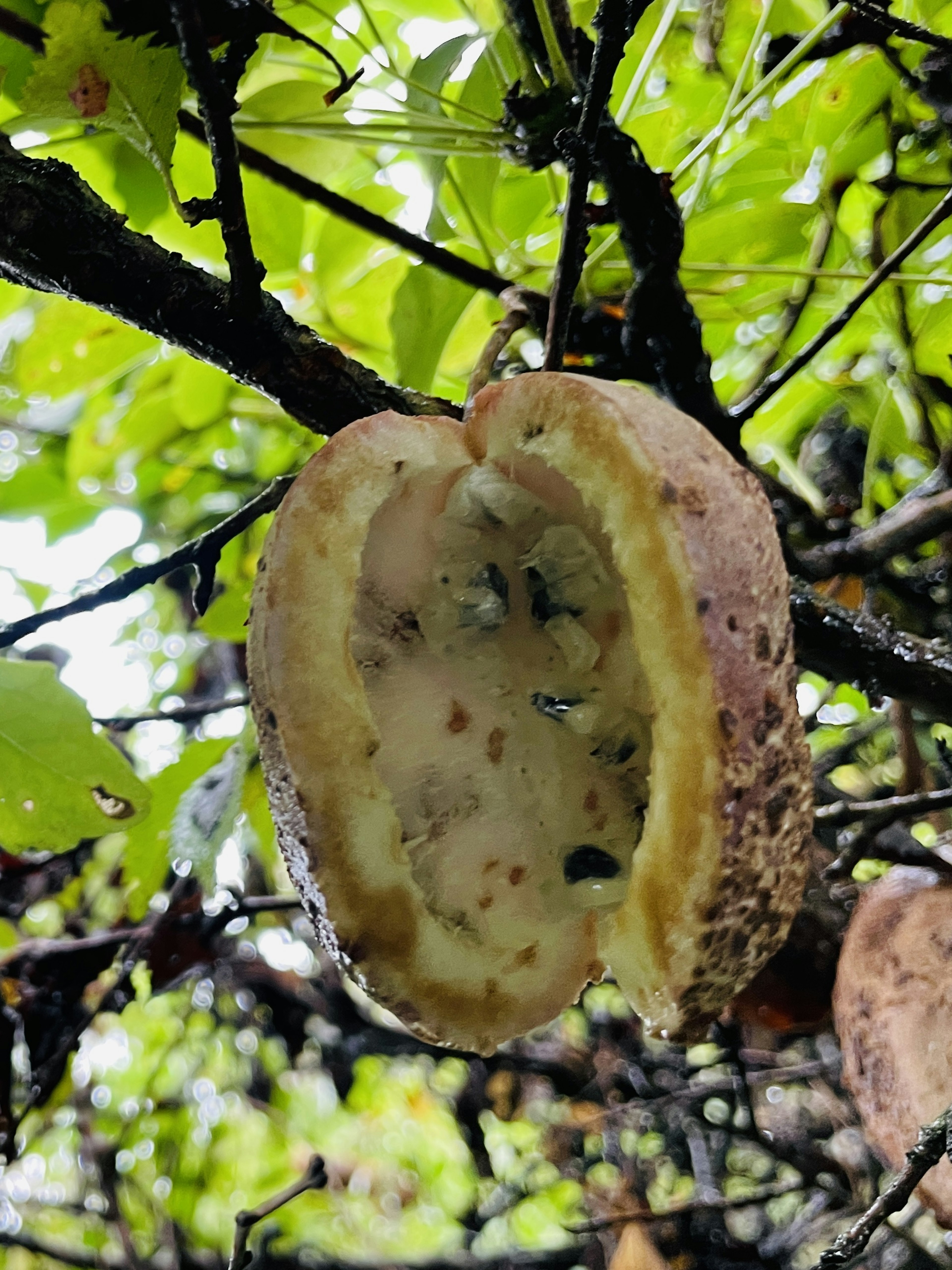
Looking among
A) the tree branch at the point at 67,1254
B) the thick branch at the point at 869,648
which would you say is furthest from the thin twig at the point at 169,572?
the tree branch at the point at 67,1254

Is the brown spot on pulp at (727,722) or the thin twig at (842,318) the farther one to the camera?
the thin twig at (842,318)

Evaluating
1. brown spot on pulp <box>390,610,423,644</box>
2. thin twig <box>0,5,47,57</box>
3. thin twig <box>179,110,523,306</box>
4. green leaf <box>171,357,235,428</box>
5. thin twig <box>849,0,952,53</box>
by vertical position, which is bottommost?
brown spot on pulp <box>390,610,423,644</box>

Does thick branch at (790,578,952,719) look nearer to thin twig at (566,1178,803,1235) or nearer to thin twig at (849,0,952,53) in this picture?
thin twig at (849,0,952,53)

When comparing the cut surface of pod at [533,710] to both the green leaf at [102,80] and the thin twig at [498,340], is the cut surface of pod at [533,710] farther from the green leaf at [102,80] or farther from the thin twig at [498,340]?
the green leaf at [102,80]

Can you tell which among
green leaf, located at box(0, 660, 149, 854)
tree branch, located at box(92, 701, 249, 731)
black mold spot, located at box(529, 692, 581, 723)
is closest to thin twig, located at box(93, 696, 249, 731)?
tree branch, located at box(92, 701, 249, 731)

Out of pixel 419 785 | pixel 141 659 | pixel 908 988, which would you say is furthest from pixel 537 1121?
pixel 419 785

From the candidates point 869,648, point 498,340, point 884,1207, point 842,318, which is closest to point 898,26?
point 842,318
